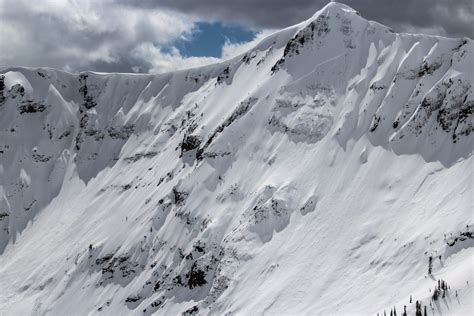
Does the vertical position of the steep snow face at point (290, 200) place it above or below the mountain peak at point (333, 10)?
below

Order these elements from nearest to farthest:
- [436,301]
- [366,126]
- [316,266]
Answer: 1. [436,301]
2. [316,266]
3. [366,126]

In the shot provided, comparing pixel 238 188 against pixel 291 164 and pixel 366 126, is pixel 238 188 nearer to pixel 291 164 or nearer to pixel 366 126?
pixel 291 164

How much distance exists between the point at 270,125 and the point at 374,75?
26509mm

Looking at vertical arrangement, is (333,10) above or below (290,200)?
above

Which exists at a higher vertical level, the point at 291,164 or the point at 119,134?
the point at 119,134

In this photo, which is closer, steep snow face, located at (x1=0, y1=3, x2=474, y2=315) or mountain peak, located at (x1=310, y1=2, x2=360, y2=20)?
steep snow face, located at (x1=0, y1=3, x2=474, y2=315)

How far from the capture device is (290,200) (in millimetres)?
131625

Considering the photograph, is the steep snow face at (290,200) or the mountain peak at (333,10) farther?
the mountain peak at (333,10)

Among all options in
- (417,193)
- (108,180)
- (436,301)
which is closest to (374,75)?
(417,193)

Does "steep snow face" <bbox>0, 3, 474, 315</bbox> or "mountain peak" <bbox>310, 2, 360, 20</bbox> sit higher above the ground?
"mountain peak" <bbox>310, 2, 360, 20</bbox>

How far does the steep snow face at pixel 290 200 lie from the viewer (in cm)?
11262

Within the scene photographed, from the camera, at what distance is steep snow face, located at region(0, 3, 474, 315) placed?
370ft

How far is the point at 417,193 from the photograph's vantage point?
120m

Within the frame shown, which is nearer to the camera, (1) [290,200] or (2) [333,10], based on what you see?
(1) [290,200]
